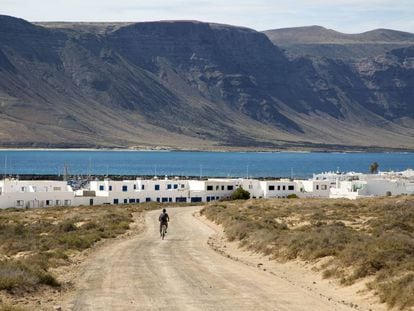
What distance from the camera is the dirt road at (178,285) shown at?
23.1 m

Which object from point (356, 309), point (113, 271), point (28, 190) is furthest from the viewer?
point (28, 190)

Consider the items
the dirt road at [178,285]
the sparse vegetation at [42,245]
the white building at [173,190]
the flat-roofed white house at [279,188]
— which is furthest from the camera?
the flat-roofed white house at [279,188]

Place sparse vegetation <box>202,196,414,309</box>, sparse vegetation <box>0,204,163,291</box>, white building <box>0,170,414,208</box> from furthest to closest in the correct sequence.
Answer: white building <box>0,170,414,208</box> → sparse vegetation <box>0,204,163,291</box> → sparse vegetation <box>202,196,414,309</box>

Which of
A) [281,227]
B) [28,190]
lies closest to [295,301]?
[281,227]

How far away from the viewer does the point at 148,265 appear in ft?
103

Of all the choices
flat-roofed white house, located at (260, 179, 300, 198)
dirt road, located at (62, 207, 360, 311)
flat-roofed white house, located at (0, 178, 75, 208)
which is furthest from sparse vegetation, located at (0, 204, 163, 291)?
flat-roofed white house, located at (260, 179, 300, 198)

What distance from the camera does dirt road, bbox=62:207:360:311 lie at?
23.1 meters

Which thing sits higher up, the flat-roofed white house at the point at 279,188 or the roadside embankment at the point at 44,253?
the flat-roofed white house at the point at 279,188

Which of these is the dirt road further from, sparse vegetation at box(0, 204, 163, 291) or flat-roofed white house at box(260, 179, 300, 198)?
flat-roofed white house at box(260, 179, 300, 198)

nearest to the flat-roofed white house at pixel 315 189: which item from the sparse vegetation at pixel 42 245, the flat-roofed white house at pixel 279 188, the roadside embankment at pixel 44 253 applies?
the flat-roofed white house at pixel 279 188

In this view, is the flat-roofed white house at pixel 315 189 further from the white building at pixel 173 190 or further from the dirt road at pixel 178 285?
the dirt road at pixel 178 285

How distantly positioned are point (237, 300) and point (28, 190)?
81.8m

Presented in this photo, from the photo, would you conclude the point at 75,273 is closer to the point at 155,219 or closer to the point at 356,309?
the point at 356,309

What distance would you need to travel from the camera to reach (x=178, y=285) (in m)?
26.1
